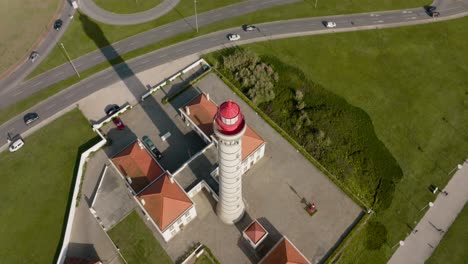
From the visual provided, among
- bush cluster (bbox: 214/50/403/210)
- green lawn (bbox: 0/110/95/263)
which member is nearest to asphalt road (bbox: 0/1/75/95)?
green lawn (bbox: 0/110/95/263)

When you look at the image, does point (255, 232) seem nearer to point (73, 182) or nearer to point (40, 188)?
point (73, 182)

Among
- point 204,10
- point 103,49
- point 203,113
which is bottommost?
Answer: point 203,113

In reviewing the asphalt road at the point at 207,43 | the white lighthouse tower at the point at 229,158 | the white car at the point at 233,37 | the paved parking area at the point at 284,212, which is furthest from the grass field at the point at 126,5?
the white lighthouse tower at the point at 229,158

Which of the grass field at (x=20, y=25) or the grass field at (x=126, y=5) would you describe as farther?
the grass field at (x=126, y=5)

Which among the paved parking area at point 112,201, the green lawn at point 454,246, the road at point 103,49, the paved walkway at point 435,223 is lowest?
the green lawn at point 454,246

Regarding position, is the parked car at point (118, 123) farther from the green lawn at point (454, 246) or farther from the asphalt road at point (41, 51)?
the green lawn at point (454, 246)

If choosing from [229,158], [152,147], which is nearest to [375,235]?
[229,158]

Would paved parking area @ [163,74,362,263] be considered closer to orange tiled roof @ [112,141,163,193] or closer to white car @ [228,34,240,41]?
orange tiled roof @ [112,141,163,193]
